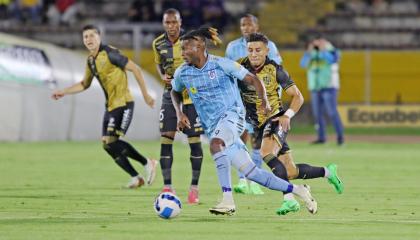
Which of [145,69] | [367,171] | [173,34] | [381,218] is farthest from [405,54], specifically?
[381,218]

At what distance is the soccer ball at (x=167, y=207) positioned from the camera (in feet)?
38.3

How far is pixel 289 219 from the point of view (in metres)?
11.9

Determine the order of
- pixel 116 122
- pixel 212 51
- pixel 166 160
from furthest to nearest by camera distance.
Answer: pixel 212 51, pixel 116 122, pixel 166 160

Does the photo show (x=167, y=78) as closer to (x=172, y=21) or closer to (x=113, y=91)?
(x=172, y=21)

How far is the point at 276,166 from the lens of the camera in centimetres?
1279

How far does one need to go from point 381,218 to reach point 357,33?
23728 mm

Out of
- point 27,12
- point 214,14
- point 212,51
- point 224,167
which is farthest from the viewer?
point 27,12

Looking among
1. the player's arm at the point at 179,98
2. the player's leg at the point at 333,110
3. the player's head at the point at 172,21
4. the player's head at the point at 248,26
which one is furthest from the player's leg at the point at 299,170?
the player's leg at the point at 333,110

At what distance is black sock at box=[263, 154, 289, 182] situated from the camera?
12.7 metres

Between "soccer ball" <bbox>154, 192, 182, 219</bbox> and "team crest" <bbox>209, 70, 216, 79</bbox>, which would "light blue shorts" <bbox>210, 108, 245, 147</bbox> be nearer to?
"team crest" <bbox>209, 70, 216, 79</bbox>

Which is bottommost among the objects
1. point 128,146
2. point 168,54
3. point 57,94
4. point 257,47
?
point 128,146

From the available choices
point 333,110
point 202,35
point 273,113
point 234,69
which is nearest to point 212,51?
point 333,110

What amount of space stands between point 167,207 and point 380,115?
71.5 feet

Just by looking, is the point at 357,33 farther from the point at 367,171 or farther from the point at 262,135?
the point at 262,135
